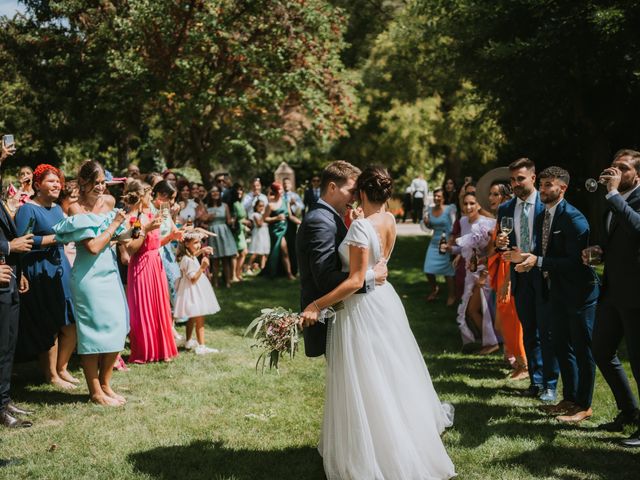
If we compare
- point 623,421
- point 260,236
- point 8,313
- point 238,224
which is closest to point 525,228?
point 623,421

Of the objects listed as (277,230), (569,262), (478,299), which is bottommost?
(478,299)

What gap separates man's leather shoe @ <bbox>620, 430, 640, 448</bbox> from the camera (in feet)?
16.2

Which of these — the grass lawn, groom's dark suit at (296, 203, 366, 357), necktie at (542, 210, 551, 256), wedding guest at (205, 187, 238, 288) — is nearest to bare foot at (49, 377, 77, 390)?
the grass lawn

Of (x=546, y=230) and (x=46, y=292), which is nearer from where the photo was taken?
(x=546, y=230)

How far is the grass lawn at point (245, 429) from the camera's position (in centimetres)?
470

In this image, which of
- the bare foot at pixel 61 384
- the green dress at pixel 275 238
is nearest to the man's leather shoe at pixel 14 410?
the bare foot at pixel 61 384

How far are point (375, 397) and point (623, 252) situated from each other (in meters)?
2.35

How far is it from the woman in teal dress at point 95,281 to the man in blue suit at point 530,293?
3.87 meters

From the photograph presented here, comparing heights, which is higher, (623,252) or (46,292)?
Answer: (623,252)

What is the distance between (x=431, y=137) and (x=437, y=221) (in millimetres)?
17789

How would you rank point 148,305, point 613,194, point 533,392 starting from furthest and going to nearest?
point 148,305 → point 533,392 → point 613,194

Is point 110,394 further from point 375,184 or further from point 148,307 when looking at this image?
point 375,184

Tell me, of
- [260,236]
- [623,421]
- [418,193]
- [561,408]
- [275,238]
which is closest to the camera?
[623,421]

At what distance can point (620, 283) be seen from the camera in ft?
16.3
